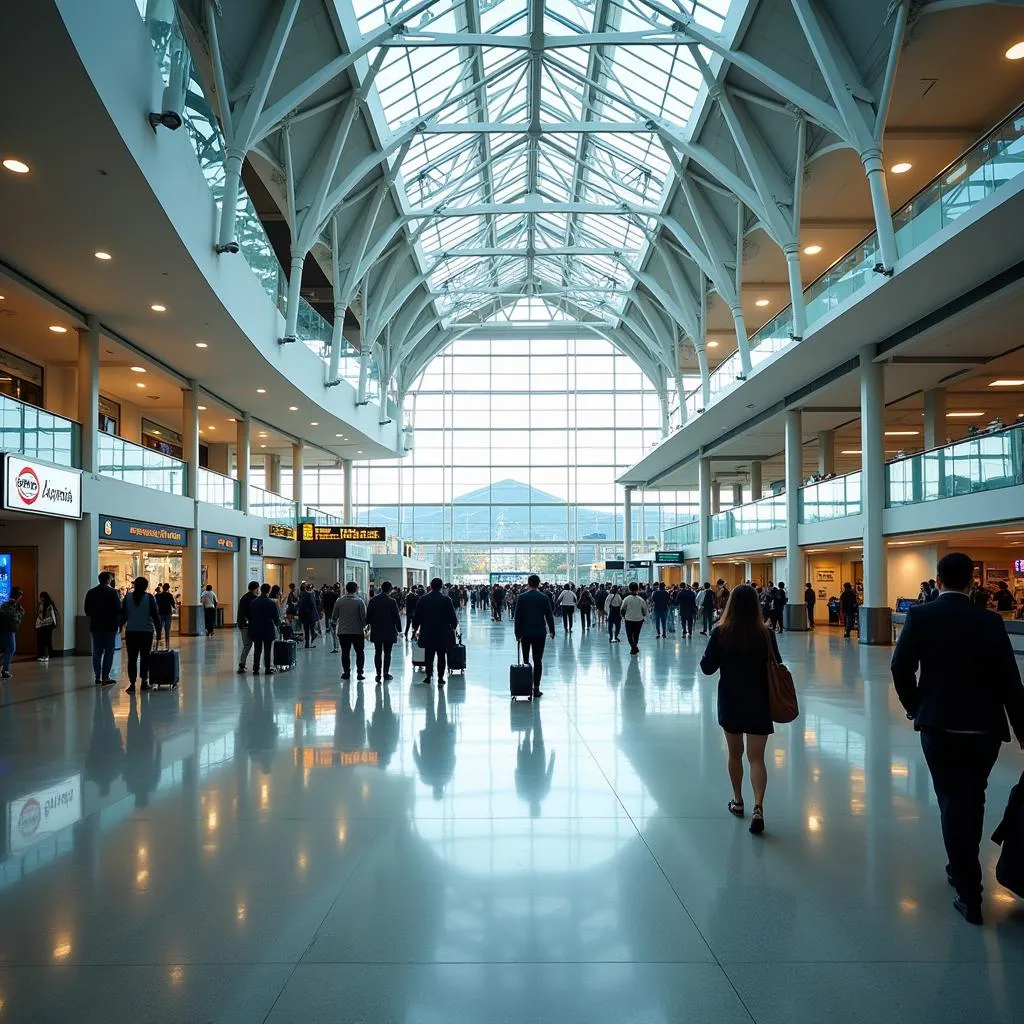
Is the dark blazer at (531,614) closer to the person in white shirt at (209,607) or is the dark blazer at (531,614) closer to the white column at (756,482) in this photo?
the person in white shirt at (209,607)

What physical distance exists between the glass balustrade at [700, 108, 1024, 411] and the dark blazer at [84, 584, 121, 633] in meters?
15.4

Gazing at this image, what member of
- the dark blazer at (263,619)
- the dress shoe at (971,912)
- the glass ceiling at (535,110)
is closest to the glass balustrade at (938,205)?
the glass ceiling at (535,110)

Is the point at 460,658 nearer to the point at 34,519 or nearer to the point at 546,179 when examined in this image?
the point at 34,519

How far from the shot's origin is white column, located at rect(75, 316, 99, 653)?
62.2 feet

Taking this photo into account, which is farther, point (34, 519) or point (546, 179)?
point (546, 179)

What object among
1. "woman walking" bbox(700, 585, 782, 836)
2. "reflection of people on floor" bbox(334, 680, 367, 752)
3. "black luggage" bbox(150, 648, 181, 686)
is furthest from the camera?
"black luggage" bbox(150, 648, 181, 686)

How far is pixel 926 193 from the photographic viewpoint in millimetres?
16266

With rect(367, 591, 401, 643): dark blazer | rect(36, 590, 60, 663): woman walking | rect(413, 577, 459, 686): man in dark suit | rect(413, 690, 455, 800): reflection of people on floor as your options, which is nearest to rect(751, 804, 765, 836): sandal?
rect(413, 690, 455, 800): reflection of people on floor

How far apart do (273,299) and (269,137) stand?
412 centimetres

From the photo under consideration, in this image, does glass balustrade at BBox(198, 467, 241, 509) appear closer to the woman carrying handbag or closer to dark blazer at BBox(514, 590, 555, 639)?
dark blazer at BBox(514, 590, 555, 639)

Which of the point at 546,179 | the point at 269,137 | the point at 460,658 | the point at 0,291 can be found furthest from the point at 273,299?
the point at 546,179

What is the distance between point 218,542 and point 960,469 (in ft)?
71.2

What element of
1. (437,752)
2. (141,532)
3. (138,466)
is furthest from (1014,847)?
(138,466)

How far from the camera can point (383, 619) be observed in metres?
13.8
